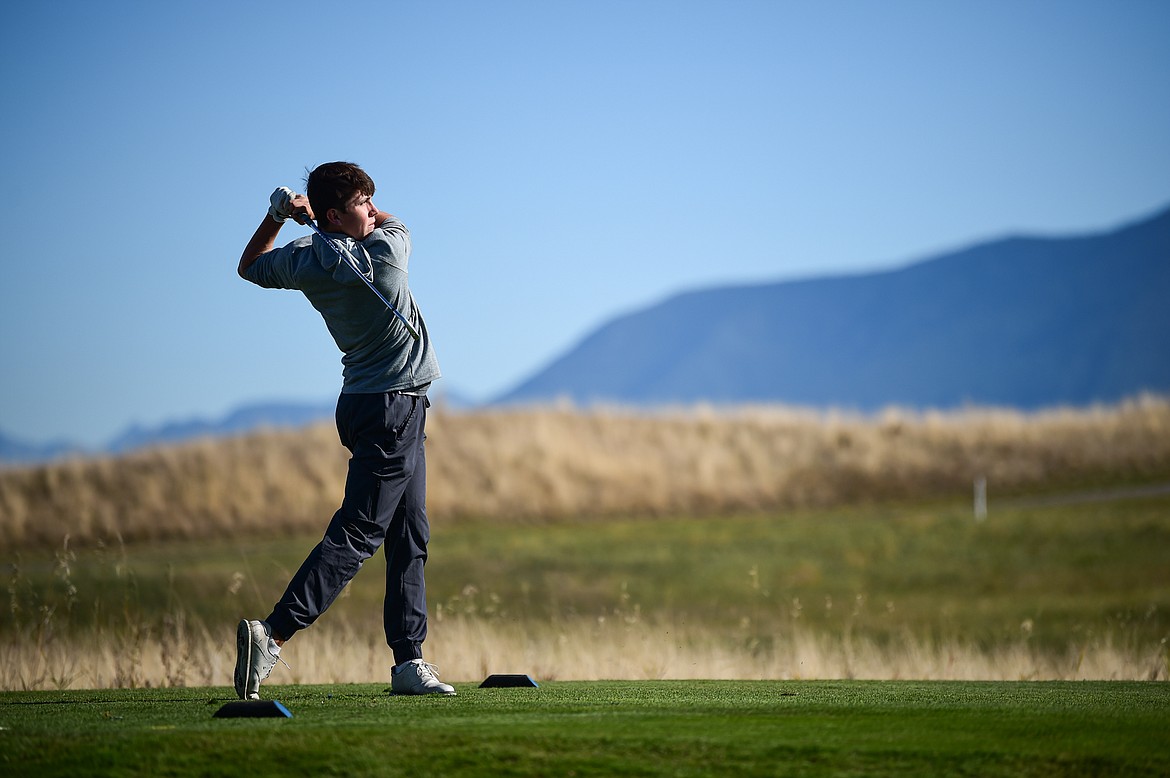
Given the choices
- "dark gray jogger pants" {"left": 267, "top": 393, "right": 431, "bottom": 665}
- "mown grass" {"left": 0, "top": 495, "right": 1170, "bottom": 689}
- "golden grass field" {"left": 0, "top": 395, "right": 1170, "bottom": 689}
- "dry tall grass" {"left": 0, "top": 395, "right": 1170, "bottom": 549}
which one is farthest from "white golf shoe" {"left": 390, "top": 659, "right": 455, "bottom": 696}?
"dry tall grass" {"left": 0, "top": 395, "right": 1170, "bottom": 549}

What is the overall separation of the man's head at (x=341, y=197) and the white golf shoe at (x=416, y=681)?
→ 6.00ft

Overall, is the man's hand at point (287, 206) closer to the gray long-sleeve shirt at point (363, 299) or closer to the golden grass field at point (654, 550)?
the gray long-sleeve shirt at point (363, 299)

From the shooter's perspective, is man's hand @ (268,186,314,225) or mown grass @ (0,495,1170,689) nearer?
man's hand @ (268,186,314,225)

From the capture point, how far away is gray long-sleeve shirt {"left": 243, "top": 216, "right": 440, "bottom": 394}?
17.7ft

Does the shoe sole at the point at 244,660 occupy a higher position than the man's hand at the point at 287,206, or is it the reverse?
the man's hand at the point at 287,206

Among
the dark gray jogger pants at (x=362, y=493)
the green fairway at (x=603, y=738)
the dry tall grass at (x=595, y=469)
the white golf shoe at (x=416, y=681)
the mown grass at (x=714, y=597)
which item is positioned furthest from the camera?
the dry tall grass at (x=595, y=469)

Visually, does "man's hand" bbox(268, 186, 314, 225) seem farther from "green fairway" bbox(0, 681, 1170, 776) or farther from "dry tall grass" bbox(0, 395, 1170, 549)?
"dry tall grass" bbox(0, 395, 1170, 549)

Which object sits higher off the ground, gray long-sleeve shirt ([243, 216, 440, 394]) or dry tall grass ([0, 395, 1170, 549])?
dry tall grass ([0, 395, 1170, 549])

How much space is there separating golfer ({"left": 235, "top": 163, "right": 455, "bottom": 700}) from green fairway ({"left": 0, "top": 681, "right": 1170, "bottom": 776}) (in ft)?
1.52

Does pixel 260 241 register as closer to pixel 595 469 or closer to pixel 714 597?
pixel 714 597

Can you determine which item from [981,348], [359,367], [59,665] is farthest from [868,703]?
[981,348]

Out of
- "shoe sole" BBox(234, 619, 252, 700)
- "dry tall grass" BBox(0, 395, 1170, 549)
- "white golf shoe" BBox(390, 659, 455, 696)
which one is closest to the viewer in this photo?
"shoe sole" BBox(234, 619, 252, 700)

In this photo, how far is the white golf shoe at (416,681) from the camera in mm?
5664

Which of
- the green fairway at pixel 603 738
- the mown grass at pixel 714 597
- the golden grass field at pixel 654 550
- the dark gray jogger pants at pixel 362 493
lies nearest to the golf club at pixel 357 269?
the dark gray jogger pants at pixel 362 493
